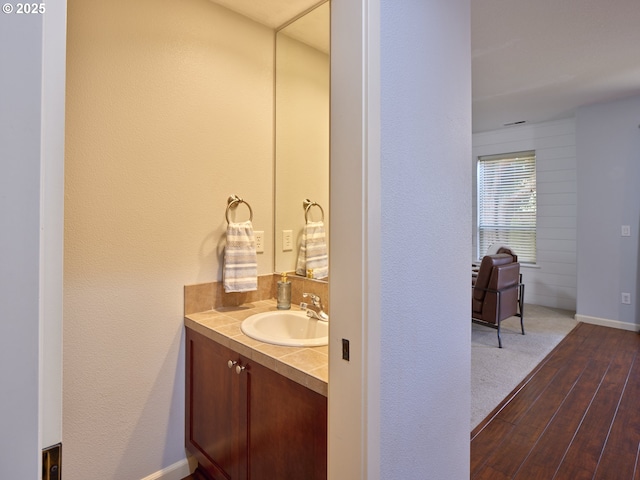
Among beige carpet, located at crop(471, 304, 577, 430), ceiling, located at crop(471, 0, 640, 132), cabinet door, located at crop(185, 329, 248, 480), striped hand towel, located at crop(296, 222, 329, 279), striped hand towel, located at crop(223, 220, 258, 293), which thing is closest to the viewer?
cabinet door, located at crop(185, 329, 248, 480)

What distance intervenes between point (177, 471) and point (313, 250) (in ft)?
4.25

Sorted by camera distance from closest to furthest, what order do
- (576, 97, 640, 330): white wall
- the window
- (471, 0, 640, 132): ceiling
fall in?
(471, 0, 640, 132): ceiling, (576, 97, 640, 330): white wall, the window

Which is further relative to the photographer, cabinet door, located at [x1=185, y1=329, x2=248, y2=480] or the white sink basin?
the white sink basin

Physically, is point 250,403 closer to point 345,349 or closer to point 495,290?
point 345,349

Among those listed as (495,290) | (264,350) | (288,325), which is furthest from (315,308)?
(495,290)

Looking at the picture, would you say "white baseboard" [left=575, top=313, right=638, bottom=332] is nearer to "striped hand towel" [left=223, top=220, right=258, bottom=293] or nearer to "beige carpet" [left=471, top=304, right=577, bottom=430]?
"beige carpet" [left=471, top=304, right=577, bottom=430]

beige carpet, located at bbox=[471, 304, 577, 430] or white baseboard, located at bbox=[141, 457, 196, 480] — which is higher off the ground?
beige carpet, located at bbox=[471, 304, 577, 430]

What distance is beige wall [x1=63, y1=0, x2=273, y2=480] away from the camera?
57.1 inches

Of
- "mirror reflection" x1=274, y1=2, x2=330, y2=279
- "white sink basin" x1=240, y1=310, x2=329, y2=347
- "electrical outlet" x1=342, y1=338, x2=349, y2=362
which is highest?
"mirror reflection" x1=274, y1=2, x2=330, y2=279

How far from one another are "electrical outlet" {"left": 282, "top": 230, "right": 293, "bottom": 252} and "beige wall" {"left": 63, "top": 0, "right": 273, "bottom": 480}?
379 mm

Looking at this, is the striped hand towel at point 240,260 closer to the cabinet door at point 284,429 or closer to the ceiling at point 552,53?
the cabinet door at point 284,429

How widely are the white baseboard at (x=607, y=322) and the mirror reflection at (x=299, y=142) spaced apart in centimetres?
405

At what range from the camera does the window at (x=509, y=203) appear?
523 cm

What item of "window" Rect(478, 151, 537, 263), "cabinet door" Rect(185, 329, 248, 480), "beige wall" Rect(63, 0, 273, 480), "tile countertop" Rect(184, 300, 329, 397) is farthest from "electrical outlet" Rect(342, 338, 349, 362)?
"window" Rect(478, 151, 537, 263)
